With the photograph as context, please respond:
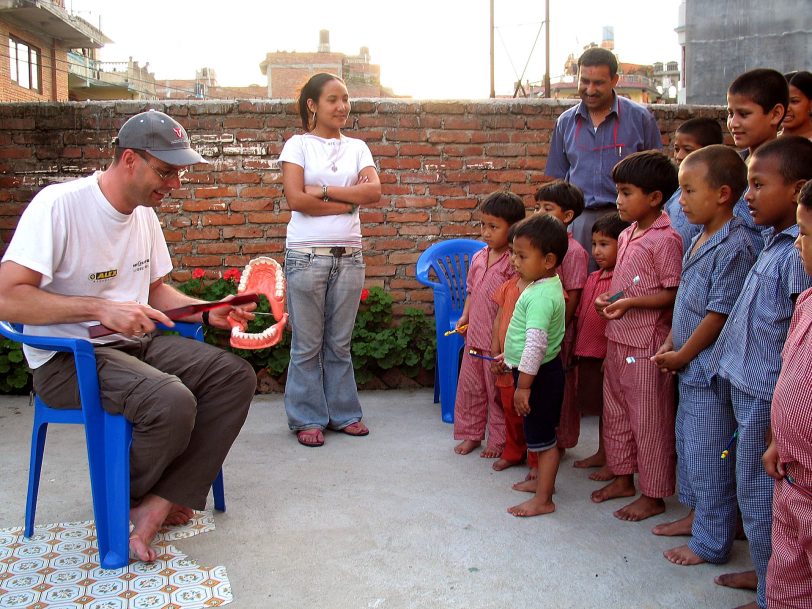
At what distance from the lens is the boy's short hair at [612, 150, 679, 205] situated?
10.6 ft

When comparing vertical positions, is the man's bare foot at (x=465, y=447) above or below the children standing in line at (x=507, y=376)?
below

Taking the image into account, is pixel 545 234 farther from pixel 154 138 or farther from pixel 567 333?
pixel 154 138

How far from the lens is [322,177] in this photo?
13.9 feet

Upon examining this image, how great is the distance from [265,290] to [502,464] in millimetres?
1545

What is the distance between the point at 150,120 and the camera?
9.53 feet

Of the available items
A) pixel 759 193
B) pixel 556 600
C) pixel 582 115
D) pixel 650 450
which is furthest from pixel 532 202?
pixel 556 600

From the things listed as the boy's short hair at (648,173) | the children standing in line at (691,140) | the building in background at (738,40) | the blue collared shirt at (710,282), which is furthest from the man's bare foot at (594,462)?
the building in background at (738,40)

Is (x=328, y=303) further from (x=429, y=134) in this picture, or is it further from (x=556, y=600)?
(x=556, y=600)

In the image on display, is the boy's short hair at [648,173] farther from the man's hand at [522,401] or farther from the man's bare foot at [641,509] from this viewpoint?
the man's bare foot at [641,509]

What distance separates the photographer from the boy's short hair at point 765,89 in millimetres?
3109

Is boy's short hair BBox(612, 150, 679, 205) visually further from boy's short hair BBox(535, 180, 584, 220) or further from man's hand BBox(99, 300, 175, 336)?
man's hand BBox(99, 300, 175, 336)

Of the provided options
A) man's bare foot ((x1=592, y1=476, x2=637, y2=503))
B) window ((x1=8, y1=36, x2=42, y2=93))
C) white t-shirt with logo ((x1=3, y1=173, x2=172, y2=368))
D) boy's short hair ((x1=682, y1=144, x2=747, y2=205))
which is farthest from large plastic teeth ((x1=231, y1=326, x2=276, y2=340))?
window ((x1=8, y1=36, x2=42, y2=93))

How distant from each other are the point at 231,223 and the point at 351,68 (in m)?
25.7

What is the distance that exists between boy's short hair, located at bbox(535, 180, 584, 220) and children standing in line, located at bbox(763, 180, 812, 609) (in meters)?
1.76
